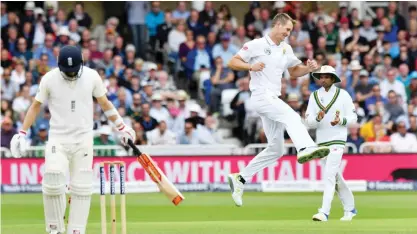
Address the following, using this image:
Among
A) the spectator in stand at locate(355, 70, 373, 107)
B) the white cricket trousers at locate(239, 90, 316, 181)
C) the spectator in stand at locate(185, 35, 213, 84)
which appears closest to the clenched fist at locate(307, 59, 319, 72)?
the white cricket trousers at locate(239, 90, 316, 181)

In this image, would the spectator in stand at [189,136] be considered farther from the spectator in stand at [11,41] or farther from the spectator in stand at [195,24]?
the spectator in stand at [11,41]

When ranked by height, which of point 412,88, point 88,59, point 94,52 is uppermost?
point 94,52

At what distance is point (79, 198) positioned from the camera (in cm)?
1175

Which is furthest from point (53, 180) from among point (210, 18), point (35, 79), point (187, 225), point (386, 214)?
point (210, 18)

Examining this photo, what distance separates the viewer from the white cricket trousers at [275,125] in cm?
1388

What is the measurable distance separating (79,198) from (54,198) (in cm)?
23

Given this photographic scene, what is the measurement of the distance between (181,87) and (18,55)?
3.17 metres

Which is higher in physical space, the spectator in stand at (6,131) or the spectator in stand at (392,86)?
the spectator in stand at (392,86)

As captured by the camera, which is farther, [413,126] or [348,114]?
[413,126]

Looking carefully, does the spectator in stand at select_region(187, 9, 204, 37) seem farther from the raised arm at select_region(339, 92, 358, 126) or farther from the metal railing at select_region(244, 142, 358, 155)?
the raised arm at select_region(339, 92, 358, 126)

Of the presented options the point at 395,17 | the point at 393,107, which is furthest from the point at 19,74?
the point at 395,17

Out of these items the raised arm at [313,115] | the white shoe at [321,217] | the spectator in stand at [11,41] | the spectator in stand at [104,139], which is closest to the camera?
the white shoe at [321,217]

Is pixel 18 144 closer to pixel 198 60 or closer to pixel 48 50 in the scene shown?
pixel 48 50

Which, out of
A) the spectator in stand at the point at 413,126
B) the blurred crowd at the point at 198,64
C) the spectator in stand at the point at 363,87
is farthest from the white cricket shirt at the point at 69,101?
the spectator in stand at the point at 363,87
